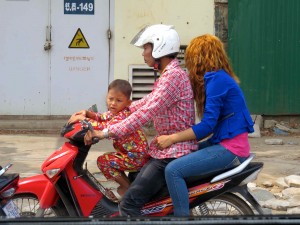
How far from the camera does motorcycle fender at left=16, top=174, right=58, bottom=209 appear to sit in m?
4.20

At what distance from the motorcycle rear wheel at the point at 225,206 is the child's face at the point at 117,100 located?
88 centimetres

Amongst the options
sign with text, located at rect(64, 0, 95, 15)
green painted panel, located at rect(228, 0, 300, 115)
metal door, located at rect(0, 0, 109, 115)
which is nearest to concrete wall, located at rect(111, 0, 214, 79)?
metal door, located at rect(0, 0, 109, 115)

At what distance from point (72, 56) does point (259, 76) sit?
2.99 metres

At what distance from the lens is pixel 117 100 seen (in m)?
4.35

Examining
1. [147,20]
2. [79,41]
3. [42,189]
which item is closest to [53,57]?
[79,41]

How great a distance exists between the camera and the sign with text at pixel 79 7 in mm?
9453

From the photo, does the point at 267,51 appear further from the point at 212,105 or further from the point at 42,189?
the point at 42,189

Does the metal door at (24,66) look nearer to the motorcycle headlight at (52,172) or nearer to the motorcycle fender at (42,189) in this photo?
the motorcycle fender at (42,189)

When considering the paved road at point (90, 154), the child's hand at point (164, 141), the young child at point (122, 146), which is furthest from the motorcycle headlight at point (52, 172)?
the paved road at point (90, 154)

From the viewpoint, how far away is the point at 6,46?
9.53 meters

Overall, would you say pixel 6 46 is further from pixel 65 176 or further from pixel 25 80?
pixel 65 176

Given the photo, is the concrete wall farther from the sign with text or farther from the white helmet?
the white helmet

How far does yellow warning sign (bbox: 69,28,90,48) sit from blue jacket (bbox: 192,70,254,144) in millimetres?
5700

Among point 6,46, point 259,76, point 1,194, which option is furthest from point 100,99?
point 1,194
